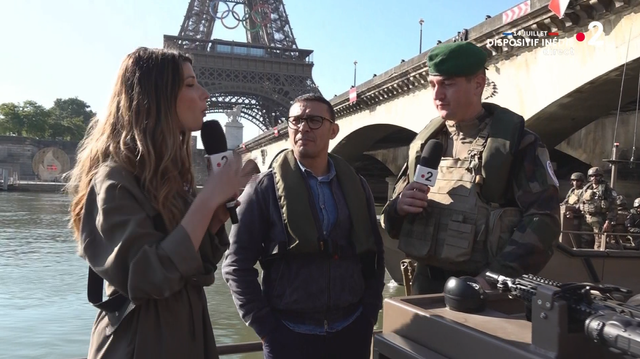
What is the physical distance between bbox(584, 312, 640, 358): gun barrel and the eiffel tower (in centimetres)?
4885

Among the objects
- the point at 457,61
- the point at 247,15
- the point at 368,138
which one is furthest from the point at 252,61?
the point at 457,61

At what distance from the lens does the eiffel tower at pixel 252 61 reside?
5112 centimetres

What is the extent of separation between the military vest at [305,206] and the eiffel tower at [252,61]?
4759cm

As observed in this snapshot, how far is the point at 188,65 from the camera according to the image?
1.78 meters

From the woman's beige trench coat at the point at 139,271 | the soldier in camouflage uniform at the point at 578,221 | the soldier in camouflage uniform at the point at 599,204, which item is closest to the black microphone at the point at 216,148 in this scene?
the woman's beige trench coat at the point at 139,271

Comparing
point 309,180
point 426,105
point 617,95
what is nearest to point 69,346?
point 309,180

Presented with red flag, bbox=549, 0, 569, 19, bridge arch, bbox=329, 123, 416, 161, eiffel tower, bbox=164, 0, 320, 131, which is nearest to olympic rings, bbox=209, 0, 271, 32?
eiffel tower, bbox=164, 0, 320, 131

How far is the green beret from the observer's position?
241 centimetres

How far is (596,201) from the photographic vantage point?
→ 27.8 feet

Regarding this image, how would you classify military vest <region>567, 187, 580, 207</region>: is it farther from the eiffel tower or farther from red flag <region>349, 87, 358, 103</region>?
the eiffel tower

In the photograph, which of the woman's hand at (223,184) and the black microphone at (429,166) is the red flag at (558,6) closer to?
the black microphone at (429,166)

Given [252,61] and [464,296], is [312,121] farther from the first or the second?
[252,61]

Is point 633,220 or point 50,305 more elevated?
point 633,220

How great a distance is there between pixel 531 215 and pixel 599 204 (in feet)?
23.5
